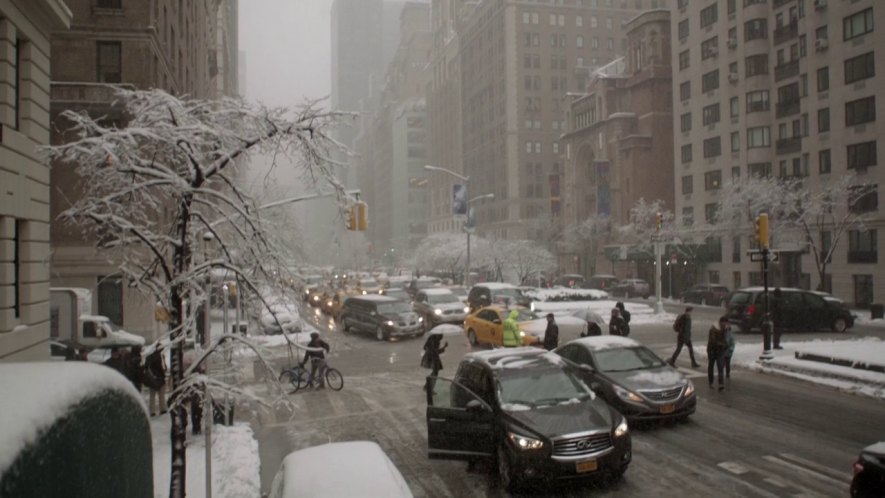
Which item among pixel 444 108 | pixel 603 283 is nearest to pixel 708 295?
pixel 603 283

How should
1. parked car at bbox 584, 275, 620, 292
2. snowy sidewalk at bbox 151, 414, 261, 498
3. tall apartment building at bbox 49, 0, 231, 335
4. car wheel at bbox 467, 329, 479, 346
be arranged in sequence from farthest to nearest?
parked car at bbox 584, 275, 620, 292
tall apartment building at bbox 49, 0, 231, 335
car wheel at bbox 467, 329, 479, 346
snowy sidewalk at bbox 151, 414, 261, 498

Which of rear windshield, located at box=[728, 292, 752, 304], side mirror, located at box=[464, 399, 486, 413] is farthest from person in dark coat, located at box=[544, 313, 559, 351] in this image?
rear windshield, located at box=[728, 292, 752, 304]

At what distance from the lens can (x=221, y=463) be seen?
1109 centimetres

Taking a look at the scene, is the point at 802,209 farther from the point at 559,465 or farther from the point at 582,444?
the point at 559,465

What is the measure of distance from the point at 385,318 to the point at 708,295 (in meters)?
25.4

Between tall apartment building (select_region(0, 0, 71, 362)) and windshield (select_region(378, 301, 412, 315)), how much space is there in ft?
55.1

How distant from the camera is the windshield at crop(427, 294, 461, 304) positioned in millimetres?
34750

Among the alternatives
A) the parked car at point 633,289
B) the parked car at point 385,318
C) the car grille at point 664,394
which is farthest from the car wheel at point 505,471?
the parked car at point 633,289

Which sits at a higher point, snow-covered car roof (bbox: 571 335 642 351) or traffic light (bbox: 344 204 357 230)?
traffic light (bbox: 344 204 357 230)

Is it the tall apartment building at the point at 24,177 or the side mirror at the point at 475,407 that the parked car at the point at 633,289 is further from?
the side mirror at the point at 475,407

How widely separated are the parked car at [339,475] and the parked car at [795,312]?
24.0 metres

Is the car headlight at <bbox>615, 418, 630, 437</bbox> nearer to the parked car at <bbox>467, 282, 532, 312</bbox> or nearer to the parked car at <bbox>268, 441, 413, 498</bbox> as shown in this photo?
the parked car at <bbox>268, 441, 413, 498</bbox>

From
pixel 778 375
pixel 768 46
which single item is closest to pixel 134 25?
pixel 778 375

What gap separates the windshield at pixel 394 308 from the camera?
1203 inches
